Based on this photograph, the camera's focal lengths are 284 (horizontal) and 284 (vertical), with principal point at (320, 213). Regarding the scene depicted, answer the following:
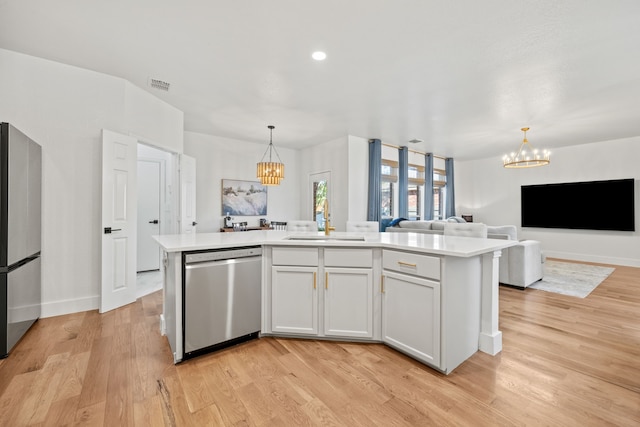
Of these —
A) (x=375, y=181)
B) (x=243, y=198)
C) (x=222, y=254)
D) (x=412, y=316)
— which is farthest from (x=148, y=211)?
(x=412, y=316)

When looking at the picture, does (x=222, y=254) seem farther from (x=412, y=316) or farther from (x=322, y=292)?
(x=412, y=316)

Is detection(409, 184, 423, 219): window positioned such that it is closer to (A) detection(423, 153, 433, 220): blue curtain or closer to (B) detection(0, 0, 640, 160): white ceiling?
(A) detection(423, 153, 433, 220): blue curtain

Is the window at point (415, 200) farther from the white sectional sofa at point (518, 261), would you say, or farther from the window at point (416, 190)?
the white sectional sofa at point (518, 261)

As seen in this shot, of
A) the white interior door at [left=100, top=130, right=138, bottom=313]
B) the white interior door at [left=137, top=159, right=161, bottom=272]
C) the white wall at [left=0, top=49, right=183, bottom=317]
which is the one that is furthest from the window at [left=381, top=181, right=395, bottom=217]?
the white wall at [left=0, top=49, right=183, bottom=317]

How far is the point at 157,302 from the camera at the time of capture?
11.8ft

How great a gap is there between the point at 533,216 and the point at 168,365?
846cm

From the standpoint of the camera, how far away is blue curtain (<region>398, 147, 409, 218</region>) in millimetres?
6824

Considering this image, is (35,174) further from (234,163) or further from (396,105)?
(396,105)

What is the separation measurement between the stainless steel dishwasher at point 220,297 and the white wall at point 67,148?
196cm

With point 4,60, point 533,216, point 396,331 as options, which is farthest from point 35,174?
point 533,216

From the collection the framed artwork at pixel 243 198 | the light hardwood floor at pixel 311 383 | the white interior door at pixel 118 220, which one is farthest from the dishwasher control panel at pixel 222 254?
the framed artwork at pixel 243 198

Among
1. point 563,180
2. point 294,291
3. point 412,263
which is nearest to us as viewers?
point 412,263

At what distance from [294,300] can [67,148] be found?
310cm

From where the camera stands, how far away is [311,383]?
1919 mm
